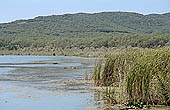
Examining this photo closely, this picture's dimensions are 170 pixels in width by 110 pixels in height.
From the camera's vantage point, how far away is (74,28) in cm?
15100

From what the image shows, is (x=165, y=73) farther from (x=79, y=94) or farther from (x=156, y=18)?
(x=156, y=18)

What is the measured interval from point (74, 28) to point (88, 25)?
21.1ft

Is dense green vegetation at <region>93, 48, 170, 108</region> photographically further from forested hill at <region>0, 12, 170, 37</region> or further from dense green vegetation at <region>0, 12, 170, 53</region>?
forested hill at <region>0, 12, 170, 37</region>

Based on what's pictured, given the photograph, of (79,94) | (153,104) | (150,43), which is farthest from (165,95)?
(150,43)

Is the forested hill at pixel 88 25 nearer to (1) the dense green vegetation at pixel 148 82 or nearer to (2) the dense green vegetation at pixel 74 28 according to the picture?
(2) the dense green vegetation at pixel 74 28

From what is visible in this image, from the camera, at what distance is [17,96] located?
53.3 ft

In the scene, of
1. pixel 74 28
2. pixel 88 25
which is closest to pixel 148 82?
pixel 74 28

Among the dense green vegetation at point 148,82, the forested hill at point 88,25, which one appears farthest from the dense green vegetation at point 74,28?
the dense green vegetation at point 148,82

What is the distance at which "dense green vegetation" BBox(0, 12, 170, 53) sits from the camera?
110m

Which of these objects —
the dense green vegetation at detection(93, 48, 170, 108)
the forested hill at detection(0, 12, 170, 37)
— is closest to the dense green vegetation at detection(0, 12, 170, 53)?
the forested hill at detection(0, 12, 170, 37)

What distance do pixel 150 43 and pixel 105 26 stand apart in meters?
78.4

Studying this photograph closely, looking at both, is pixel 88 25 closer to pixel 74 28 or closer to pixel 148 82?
pixel 74 28

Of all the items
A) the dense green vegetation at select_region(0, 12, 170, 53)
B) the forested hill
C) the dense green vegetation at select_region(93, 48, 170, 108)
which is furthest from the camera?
the forested hill

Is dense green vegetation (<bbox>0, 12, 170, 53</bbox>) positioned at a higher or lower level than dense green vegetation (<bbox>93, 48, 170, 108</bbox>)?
lower
